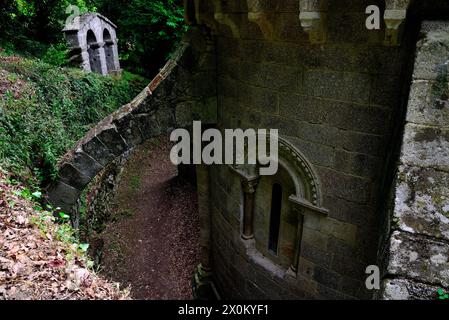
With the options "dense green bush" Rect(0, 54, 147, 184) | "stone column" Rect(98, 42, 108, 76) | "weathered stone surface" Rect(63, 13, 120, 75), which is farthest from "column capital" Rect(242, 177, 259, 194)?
"stone column" Rect(98, 42, 108, 76)

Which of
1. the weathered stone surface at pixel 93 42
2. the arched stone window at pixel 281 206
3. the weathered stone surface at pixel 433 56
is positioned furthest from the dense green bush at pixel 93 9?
the weathered stone surface at pixel 433 56

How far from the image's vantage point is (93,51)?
42.6ft

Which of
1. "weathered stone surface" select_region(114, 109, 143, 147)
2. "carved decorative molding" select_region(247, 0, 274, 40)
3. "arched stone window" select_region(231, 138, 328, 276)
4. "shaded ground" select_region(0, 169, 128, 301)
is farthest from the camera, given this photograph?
"weathered stone surface" select_region(114, 109, 143, 147)

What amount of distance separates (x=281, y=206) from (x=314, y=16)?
93.5 inches

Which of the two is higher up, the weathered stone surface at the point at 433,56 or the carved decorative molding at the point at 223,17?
the carved decorative molding at the point at 223,17

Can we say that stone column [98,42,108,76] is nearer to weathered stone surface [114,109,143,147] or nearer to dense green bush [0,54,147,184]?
dense green bush [0,54,147,184]

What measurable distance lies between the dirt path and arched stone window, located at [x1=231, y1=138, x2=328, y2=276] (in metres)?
3.12

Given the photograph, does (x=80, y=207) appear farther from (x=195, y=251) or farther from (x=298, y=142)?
(x=298, y=142)

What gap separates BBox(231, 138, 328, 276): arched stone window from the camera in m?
3.70

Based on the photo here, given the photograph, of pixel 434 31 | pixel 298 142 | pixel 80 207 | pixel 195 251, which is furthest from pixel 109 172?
pixel 434 31

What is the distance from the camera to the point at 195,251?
8.04 meters

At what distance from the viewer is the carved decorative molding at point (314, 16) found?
276 cm

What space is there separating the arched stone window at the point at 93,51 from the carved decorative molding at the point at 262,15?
37.2 ft

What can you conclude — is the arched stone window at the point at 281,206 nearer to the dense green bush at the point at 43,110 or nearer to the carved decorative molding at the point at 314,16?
the carved decorative molding at the point at 314,16
